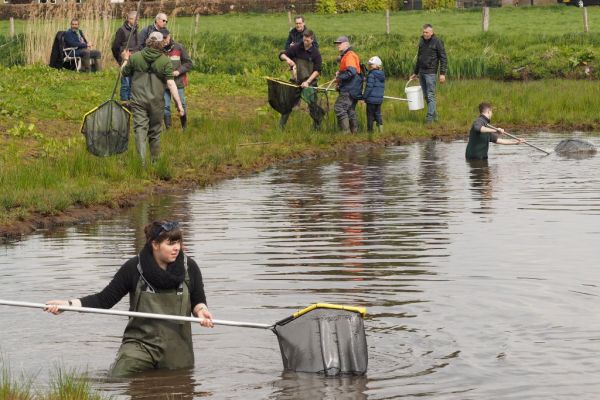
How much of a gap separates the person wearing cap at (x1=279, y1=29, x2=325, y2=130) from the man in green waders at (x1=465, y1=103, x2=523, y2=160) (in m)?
3.62

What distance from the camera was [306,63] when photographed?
80.3 ft

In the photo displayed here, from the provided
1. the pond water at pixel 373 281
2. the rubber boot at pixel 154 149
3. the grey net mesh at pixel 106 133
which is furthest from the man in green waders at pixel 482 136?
the grey net mesh at pixel 106 133

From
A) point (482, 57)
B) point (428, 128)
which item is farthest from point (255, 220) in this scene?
point (482, 57)

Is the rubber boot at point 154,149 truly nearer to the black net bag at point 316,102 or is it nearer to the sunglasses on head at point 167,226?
the black net bag at point 316,102

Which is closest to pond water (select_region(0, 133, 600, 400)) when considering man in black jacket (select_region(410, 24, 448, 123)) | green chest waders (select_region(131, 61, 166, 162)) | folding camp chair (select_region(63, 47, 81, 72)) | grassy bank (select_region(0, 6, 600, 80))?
green chest waders (select_region(131, 61, 166, 162))

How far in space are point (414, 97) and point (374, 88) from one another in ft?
8.60

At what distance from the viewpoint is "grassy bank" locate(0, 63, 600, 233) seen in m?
16.9

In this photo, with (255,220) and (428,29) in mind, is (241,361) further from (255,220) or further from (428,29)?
(428,29)

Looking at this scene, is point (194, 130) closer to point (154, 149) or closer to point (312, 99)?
point (312, 99)

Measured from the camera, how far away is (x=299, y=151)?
2264 cm

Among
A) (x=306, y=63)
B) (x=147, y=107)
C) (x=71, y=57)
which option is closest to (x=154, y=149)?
(x=147, y=107)

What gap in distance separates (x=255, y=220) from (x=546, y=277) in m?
4.48

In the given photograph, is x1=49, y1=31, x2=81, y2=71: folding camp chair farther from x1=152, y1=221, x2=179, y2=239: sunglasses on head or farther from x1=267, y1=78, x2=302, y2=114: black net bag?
x1=152, y1=221, x2=179, y2=239: sunglasses on head

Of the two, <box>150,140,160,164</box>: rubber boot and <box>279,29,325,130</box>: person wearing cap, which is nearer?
→ <box>150,140,160,164</box>: rubber boot
